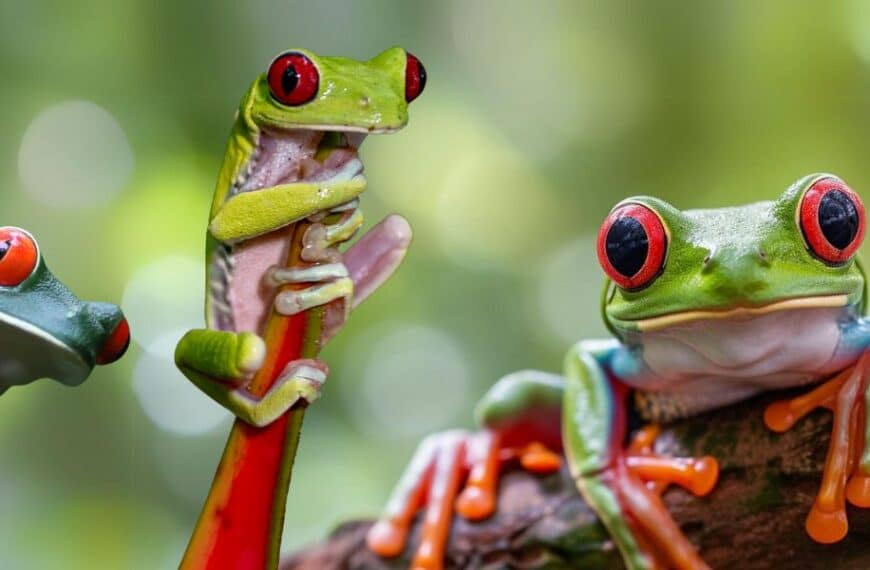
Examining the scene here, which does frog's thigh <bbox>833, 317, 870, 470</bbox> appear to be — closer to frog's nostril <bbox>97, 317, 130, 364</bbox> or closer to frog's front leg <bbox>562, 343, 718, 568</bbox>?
frog's front leg <bbox>562, 343, 718, 568</bbox>

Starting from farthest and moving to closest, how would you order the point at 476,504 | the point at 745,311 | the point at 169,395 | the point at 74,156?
the point at 169,395, the point at 74,156, the point at 476,504, the point at 745,311

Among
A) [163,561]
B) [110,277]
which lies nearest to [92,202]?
[110,277]

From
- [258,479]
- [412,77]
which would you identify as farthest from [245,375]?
[412,77]

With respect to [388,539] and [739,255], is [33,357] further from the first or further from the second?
[739,255]

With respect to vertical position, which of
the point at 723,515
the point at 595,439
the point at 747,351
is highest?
the point at 747,351

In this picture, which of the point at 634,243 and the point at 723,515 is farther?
the point at 723,515

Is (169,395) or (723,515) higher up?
(169,395)

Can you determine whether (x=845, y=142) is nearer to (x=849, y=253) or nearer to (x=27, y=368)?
(x=849, y=253)

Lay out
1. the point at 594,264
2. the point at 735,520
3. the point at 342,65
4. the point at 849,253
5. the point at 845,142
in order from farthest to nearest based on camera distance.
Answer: the point at 594,264 < the point at 845,142 < the point at 735,520 < the point at 849,253 < the point at 342,65

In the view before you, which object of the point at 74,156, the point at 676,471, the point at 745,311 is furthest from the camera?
the point at 74,156
